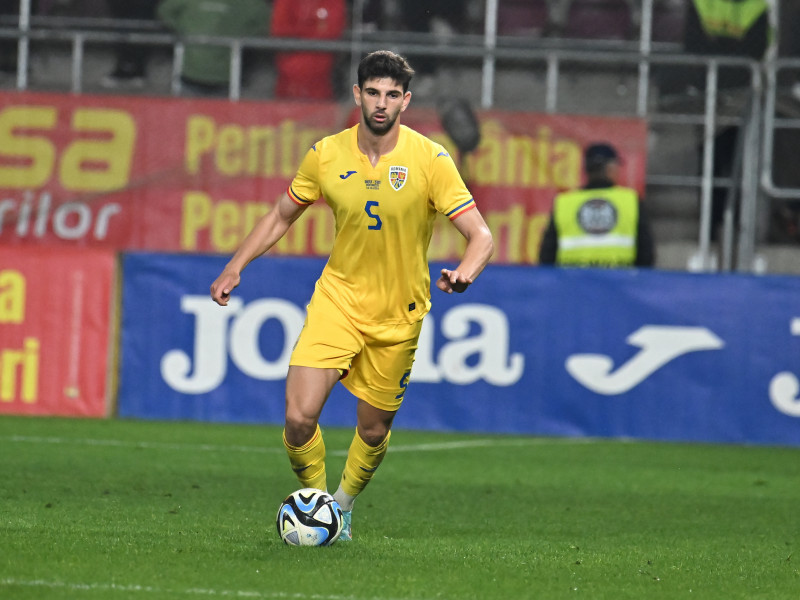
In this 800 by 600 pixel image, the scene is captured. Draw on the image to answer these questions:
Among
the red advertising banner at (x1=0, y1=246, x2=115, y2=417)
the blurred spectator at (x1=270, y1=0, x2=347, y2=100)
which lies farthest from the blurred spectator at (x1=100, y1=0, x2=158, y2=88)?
the red advertising banner at (x1=0, y1=246, x2=115, y2=417)

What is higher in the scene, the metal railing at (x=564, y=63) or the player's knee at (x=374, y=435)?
the metal railing at (x=564, y=63)

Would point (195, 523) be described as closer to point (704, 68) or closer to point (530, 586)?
point (530, 586)

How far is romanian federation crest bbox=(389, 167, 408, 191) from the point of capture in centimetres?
634

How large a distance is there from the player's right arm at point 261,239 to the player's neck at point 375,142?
410mm

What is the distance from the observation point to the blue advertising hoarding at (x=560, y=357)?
1196 centimetres

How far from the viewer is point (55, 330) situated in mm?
12031

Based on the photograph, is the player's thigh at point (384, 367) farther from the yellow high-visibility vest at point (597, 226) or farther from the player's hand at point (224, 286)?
the yellow high-visibility vest at point (597, 226)

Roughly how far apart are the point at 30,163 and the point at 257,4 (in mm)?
2749

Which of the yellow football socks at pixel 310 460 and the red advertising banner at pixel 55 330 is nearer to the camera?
the yellow football socks at pixel 310 460

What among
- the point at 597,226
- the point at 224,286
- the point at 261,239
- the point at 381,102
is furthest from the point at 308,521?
the point at 597,226

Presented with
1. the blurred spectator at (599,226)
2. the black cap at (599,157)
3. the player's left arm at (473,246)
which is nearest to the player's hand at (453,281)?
the player's left arm at (473,246)

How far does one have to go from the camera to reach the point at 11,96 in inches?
554

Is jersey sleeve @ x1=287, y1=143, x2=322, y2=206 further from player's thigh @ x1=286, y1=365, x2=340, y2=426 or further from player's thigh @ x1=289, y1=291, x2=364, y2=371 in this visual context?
player's thigh @ x1=286, y1=365, x2=340, y2=426

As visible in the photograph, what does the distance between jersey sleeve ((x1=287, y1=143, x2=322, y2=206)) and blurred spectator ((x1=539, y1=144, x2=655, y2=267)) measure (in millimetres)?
5856
